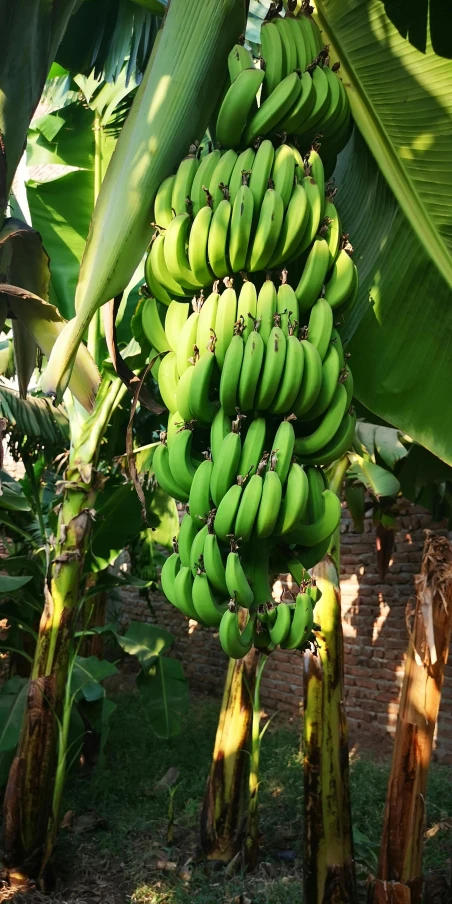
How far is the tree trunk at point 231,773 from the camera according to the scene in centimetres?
314

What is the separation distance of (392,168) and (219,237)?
611 millimetres

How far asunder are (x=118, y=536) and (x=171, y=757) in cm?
214

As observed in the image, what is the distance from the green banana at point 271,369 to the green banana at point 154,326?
29 cm

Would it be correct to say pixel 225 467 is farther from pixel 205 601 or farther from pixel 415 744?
pixel 415 744

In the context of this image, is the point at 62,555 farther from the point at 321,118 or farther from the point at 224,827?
the point at 321,118

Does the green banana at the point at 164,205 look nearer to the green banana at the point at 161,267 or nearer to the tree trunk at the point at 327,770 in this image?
the green banana at the point at 161,267

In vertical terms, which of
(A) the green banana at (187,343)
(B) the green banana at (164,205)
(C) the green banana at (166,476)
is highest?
(B) the green banana at (164,205)

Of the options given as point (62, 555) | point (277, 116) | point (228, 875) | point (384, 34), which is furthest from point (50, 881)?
point (384, 34)

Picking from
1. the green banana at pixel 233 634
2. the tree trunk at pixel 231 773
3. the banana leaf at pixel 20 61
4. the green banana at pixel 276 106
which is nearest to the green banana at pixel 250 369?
the green banana at pixel 233 634

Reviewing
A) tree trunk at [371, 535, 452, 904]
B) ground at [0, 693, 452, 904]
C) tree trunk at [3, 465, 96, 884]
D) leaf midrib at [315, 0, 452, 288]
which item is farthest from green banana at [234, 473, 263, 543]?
ground at [0, 693, 452, 904]

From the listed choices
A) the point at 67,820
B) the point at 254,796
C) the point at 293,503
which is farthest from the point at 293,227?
the point at 67,820

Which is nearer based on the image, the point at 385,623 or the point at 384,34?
the point at 384,34

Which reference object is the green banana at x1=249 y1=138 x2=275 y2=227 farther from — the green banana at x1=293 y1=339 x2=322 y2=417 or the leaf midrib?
the leaf midrib

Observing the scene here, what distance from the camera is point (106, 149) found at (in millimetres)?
2855
